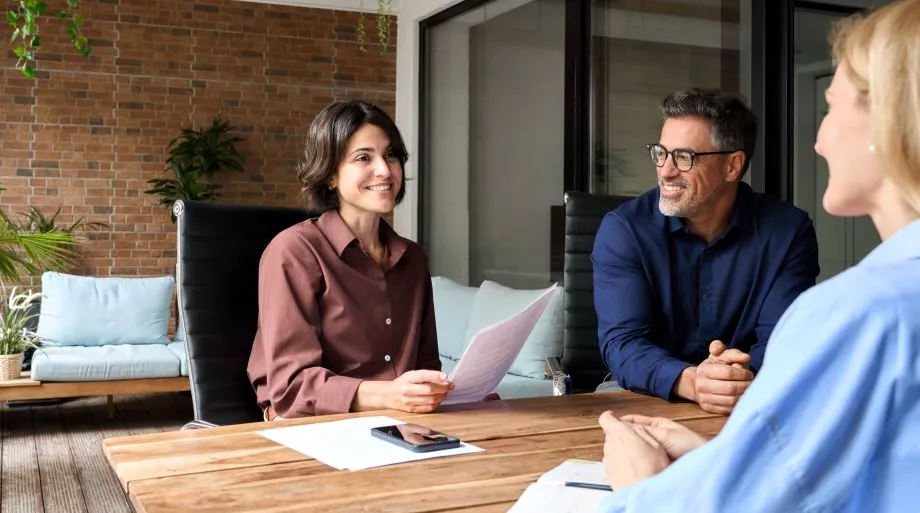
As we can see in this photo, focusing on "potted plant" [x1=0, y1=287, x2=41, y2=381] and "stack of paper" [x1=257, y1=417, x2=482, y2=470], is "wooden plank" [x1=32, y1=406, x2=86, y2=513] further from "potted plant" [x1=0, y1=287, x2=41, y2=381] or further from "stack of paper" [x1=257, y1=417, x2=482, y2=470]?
"stack of paper" [x1=257, y1=417, x2=482, y2=470]

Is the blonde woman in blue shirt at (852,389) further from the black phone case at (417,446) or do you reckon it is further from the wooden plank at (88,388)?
the wooden plank at (88,388)

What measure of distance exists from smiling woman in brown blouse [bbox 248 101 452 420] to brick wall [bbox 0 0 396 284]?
5119mm

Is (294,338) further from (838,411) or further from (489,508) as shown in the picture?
(838,411)

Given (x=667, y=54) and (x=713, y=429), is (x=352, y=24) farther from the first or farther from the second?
(x=713, y=429)

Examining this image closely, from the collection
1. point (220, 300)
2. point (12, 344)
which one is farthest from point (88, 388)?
point (220, 300)

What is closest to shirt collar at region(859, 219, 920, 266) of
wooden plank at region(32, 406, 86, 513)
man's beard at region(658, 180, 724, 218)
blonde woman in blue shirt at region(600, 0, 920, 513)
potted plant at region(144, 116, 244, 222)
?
blonde woman in blue shirt at region(600, 0, 920, 513)

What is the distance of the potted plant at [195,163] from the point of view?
6.90 metres

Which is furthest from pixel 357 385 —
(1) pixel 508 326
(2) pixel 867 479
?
(2) pixel 867 479

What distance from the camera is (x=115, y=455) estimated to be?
1.33 m

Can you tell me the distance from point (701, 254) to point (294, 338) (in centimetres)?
99

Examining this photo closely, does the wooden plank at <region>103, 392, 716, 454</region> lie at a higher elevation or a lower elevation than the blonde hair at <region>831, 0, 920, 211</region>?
lower

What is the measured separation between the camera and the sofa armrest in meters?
2.50

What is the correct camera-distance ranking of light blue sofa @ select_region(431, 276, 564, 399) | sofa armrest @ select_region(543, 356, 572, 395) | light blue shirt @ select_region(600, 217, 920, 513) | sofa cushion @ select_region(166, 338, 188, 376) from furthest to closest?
sofa cushion @ select_region(166, 338, 188, 376)
light blue sofa @ select_region(431, 276, 564, 399)
sofa armrest @ select_region(543, 356, 572, 395)
light blue shirt @ select_region(600, 217, 920, 513)

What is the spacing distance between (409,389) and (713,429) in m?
0.52
